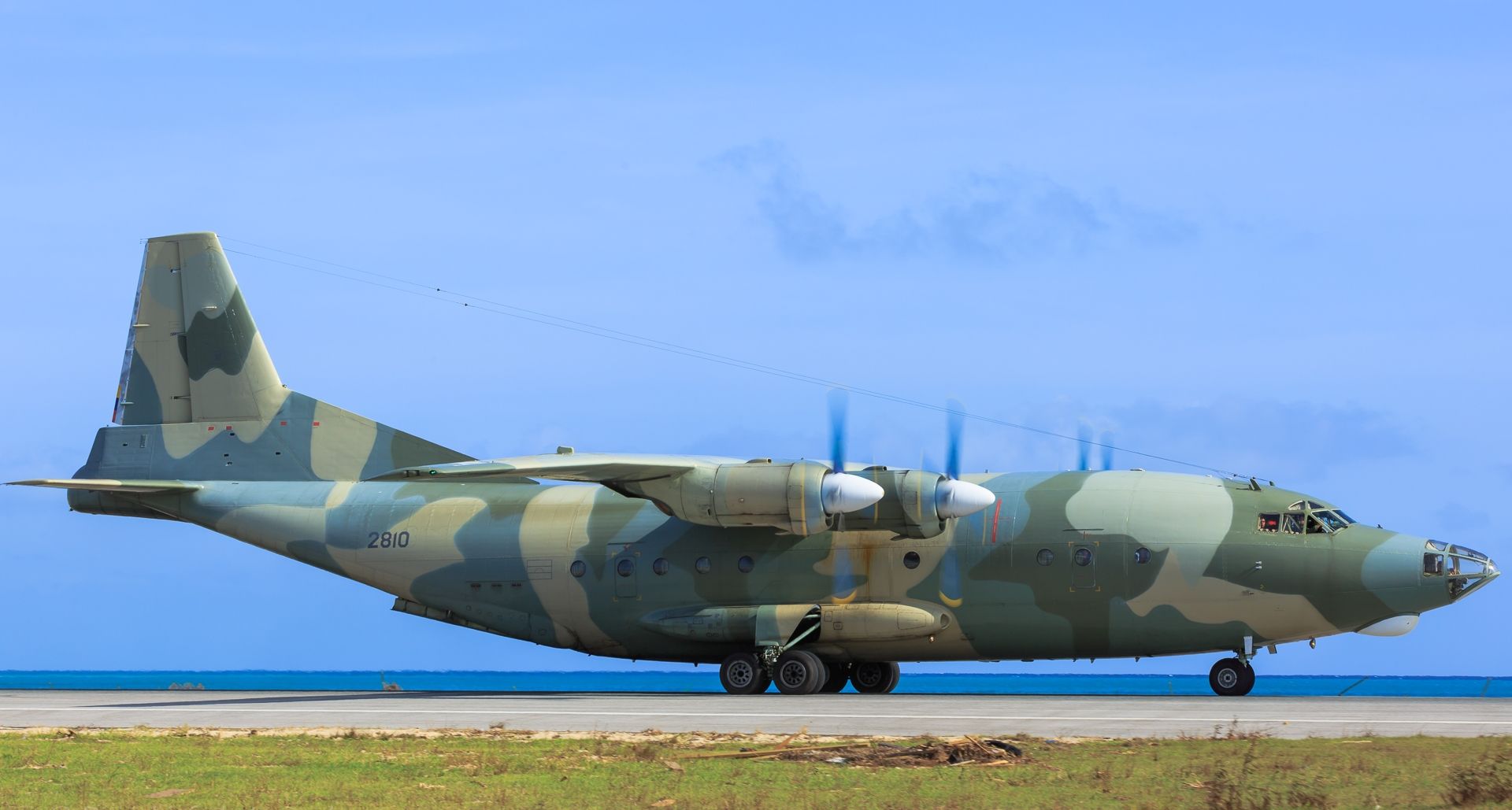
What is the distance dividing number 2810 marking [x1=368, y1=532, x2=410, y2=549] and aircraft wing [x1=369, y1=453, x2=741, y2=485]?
4516 millimetres

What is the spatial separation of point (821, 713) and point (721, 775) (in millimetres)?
6897

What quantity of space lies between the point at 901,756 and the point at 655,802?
3454 millimetres

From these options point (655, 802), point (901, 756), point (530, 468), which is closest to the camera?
point (655, 802)

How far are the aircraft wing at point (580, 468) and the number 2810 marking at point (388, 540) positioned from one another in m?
4.52

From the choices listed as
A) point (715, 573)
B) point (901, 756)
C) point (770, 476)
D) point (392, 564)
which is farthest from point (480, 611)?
point (901, 756)

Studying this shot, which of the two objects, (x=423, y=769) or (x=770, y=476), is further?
(x=770, y=476)

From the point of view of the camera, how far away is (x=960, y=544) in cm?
2888

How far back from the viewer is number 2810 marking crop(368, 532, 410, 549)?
32469 millimetres

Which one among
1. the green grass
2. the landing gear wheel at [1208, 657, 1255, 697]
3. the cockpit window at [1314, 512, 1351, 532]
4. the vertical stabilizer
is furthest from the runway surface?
the vertical stabilizer

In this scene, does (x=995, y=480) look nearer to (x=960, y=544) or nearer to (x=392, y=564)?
(x=960, y=544)

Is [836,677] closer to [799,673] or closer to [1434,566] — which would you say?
[799,673]

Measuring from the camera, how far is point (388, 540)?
3259 cm

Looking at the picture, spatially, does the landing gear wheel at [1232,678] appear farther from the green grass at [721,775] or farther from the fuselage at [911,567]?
the green grass at [721,775]

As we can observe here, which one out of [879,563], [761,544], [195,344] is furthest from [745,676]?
[195,344]
